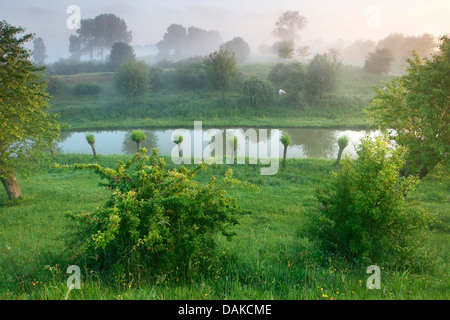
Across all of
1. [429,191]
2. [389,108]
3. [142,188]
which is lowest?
[429,191]

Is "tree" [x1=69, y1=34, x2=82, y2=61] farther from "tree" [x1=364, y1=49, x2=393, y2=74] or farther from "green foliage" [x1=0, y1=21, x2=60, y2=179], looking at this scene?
"green foliage" [x1=0, y1=21, x2=60, y2=179]

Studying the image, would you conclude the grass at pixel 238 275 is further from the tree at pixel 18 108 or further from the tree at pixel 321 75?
the tree at pixel 321 75

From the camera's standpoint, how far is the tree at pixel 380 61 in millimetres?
→ 52844

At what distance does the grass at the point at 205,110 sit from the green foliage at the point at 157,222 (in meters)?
27.0

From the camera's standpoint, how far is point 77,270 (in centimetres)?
421

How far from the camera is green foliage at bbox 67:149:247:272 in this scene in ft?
14.6

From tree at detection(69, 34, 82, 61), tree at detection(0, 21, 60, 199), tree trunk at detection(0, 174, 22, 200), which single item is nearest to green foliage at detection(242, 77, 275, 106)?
tree at detection(0, 21, 60, 199)

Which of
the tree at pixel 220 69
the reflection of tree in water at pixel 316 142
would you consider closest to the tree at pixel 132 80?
the tree at pixel 220 69

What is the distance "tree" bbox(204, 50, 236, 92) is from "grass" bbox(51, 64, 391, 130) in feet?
7.20

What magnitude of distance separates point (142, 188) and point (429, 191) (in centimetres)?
1475

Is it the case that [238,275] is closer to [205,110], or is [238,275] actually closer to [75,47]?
[205,110]

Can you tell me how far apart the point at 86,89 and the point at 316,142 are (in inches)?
1529

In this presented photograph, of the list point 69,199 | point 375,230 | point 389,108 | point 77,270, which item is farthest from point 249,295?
point 69,199

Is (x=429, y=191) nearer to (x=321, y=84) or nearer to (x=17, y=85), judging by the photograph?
(x=17, y=85)
